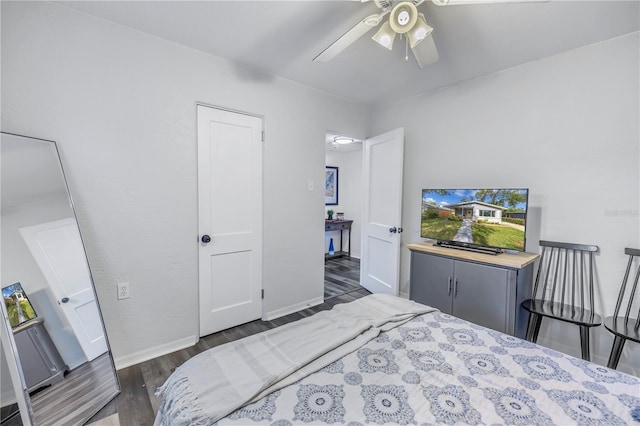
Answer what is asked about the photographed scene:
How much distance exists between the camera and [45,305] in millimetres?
1496

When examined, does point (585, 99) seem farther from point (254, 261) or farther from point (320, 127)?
point (254, 261)

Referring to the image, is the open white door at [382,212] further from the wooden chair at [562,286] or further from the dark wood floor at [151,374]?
the wooden chair at [562,286]

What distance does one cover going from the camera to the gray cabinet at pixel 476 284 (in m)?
2.06

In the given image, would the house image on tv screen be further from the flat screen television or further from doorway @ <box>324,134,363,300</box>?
doorway @ <box>324,134,363,300</box>

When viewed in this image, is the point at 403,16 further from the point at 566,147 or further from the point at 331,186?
the point at 331,186

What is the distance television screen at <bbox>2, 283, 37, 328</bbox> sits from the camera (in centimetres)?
137

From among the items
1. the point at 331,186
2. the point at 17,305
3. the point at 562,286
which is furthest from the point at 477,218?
the point at 331,186

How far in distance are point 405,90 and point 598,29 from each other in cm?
147

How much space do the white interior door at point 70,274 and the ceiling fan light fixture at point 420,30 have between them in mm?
2271

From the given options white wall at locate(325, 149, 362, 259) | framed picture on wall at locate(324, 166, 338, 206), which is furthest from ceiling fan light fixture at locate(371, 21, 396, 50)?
framed picture on wall at locate(324, 166, 338, 206)

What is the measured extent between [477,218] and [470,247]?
27 centimetres

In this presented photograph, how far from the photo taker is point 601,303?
6.70 feet

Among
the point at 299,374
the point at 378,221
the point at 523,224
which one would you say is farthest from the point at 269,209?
the point at 523,224

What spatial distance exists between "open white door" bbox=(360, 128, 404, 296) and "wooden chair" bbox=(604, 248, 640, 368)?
1.64 m
